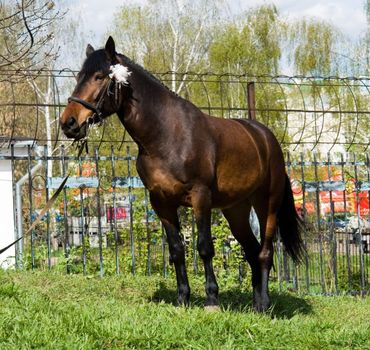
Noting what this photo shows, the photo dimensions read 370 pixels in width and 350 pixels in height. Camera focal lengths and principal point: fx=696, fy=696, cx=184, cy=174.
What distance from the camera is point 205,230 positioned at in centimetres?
615

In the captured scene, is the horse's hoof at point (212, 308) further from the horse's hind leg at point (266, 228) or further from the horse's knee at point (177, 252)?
the horse's hind leg at point (266, 228)

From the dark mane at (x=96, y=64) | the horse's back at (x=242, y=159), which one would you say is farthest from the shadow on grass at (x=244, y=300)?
the dark mane at (x=96, y=64)

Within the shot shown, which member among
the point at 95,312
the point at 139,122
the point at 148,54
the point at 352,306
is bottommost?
the point at 352,306

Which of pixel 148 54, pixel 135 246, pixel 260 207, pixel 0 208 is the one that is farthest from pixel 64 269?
pixel 148 54

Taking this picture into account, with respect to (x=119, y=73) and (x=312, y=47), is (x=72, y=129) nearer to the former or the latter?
(x=119, y=73)

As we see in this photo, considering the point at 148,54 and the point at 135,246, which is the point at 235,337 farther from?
the point at 148,54

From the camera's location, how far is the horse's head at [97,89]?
5875 mm

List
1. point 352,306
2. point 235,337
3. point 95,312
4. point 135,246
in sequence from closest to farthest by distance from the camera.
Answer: point 235,337
point 95,312
point 352,306
point 135,246

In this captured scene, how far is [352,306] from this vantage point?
8555mm

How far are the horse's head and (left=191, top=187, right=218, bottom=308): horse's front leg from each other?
1060 mm

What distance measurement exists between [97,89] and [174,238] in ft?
4.94

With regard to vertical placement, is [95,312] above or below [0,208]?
below

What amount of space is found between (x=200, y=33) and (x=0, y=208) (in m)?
23.0

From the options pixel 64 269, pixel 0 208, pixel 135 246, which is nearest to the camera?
pixel 64 269
